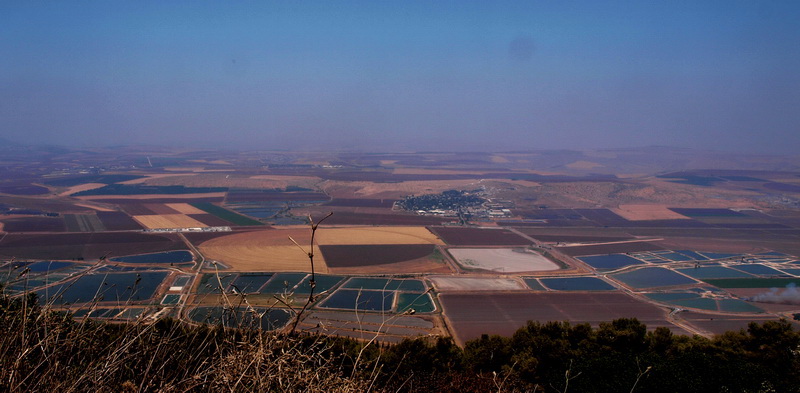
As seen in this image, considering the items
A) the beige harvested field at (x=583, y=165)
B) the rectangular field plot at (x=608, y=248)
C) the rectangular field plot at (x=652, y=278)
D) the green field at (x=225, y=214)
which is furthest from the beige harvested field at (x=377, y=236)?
the beige harvested field at (x=583, y=165)

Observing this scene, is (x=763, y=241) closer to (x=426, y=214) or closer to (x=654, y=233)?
(x=654, y=233)

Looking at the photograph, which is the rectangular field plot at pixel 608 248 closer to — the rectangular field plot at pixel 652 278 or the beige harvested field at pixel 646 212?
the rectangular field plot at pixel 652 278

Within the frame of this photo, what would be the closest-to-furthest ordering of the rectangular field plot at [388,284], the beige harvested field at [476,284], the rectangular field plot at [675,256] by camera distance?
the rectangular field plot at [388,284]
the beige harvested field at [476,284]
the rectangular field plot at [675,256]

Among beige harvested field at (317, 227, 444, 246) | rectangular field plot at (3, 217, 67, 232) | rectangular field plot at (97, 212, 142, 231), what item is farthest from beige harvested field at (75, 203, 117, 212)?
beige harvested field at (317, 227, 444, 246)

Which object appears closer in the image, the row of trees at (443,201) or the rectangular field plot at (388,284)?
the rectangular field plot at (388,284)

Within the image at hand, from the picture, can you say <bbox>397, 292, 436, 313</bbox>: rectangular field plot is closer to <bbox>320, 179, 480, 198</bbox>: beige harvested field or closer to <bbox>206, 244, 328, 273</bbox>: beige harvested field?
<bbox>206, 244, 328, 273</bbox>: beige harvested field

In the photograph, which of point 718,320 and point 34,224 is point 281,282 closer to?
point 718,320
